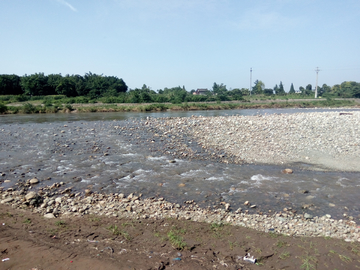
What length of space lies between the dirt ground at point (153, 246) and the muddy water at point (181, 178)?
5.05 ft

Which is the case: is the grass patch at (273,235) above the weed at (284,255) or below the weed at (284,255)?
above

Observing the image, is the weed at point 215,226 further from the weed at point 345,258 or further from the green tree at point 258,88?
the green tree at point 258,88

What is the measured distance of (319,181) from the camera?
27.2 feet

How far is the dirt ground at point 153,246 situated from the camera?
4.05 metres

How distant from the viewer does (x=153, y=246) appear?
4652 millimetres

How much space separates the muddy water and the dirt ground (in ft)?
5.05

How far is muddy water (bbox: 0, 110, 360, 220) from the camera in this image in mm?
6944

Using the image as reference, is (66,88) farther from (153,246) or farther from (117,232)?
(153,246)

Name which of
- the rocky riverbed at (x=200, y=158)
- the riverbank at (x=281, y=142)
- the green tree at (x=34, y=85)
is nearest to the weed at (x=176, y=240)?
the rocky riverbed at (x=200, y=158)

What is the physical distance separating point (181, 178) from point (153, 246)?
163 inches

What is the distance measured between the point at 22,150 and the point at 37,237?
9933 millimetres

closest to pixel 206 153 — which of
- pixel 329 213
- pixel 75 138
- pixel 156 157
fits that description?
pixel 156 157

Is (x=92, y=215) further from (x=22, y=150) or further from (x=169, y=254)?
(x=22, y=150)

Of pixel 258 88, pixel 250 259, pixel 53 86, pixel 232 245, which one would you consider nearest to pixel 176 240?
pixel 232 245
